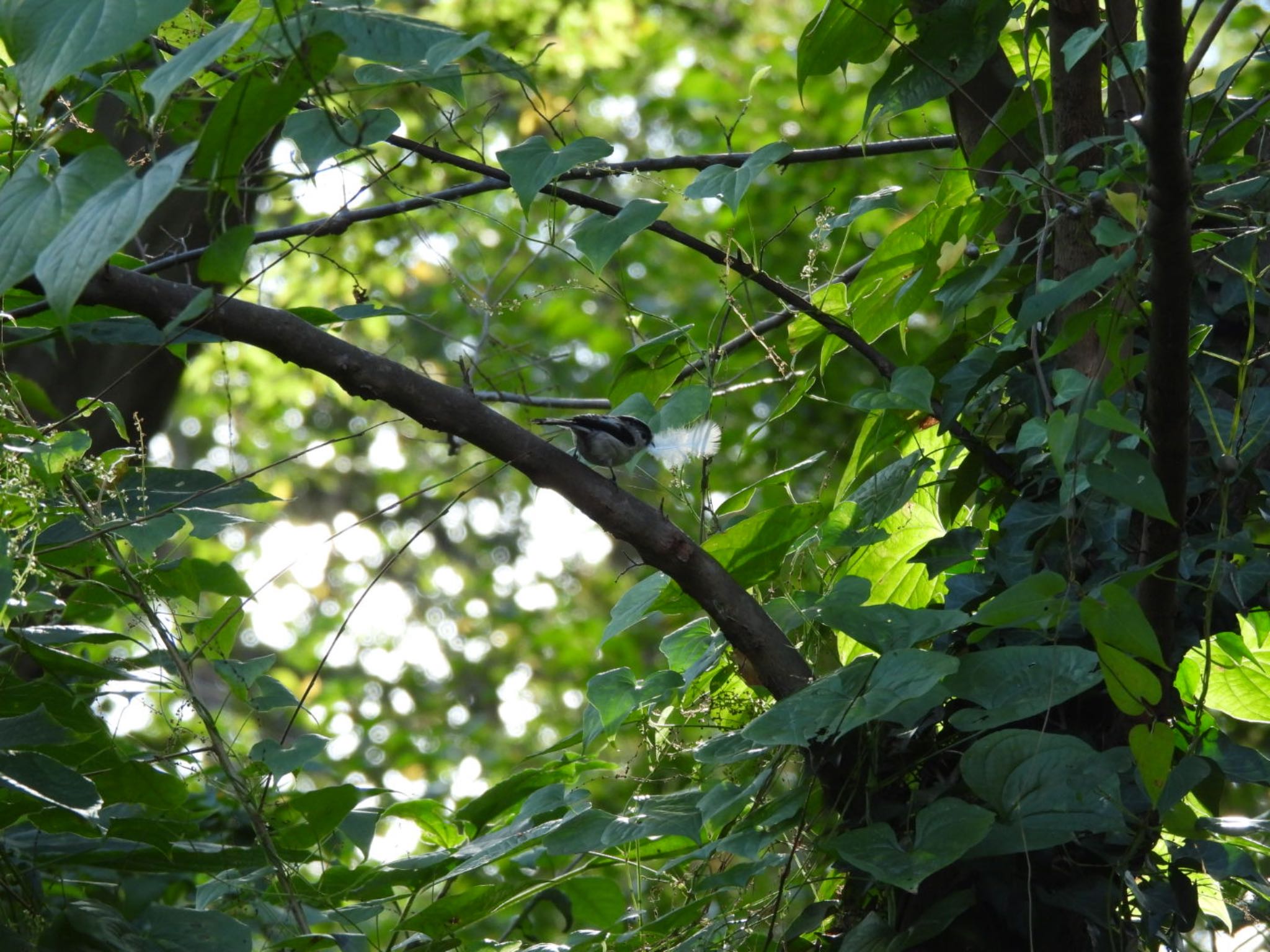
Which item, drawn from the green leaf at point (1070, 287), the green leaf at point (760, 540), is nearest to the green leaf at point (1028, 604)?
the green leaf at point (1070, 287)

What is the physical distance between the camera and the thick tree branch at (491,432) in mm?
1295

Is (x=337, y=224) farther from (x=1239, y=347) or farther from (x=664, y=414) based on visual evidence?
(x=1239, y=347)

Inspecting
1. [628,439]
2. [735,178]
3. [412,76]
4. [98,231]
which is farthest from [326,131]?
[628,439]

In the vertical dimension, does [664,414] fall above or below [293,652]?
below

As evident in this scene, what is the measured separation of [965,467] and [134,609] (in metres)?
1.16

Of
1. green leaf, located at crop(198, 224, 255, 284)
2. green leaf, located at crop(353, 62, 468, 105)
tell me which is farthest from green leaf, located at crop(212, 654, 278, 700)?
green leaf, located at crop(353, 62, 468, 105)

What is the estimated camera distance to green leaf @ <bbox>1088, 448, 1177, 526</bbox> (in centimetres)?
104

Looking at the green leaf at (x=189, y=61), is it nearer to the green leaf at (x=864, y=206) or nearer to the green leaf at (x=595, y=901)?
the green leaf at (x=864, y=206)

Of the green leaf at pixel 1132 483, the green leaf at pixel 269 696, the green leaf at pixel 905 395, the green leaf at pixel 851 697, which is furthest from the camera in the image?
the green leaf at pixel 269 696

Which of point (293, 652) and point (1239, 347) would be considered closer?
point (1239, 347)

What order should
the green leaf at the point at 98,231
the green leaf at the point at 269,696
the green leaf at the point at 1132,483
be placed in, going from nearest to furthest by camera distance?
the green leaf at the point at 98,231, the green leaf at the point at 1132,483, the green leaf at the point at 269,696

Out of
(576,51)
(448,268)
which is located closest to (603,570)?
(576,51)

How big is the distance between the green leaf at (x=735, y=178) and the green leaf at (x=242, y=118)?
604mm

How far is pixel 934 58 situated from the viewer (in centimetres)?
154
